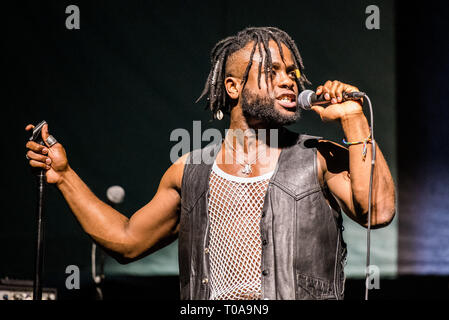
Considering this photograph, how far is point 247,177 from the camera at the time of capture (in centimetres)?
246

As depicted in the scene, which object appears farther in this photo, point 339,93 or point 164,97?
point 164,97

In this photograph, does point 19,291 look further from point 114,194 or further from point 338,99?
point 338,99

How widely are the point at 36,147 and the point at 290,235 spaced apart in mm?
1167

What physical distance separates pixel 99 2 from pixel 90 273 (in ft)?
7.36

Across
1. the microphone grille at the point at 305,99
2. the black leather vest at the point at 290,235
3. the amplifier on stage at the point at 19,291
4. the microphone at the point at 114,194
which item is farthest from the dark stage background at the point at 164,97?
the microphone grille at the point at 305,99

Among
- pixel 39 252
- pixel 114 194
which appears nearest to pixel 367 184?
pixel 39 252

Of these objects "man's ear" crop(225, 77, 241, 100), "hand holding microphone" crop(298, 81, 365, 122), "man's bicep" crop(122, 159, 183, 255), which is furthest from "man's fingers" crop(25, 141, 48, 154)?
"hand holding microphone" crop(298, 81, 365, 122)

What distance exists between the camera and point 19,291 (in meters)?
3.45

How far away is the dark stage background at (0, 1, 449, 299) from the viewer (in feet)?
14.5

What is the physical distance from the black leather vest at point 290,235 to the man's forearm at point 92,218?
0.97ft

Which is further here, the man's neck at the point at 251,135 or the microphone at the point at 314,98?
the man's neck at the point at 251,135

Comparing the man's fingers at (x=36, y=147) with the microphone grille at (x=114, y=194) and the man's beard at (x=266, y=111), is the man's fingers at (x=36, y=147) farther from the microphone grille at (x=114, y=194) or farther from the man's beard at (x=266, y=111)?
the microphone grille at (x=114, y=194)

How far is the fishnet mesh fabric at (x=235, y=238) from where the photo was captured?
2281mm

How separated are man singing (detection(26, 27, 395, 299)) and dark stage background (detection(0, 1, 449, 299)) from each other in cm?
188
